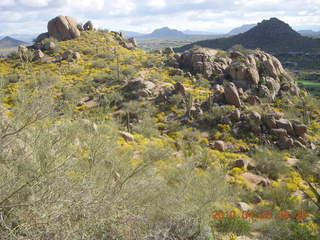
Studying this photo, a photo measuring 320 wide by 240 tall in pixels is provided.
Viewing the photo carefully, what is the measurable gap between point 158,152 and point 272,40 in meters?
134

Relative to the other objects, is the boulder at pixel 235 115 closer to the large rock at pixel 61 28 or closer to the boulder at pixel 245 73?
the boulder at pixel 245 73

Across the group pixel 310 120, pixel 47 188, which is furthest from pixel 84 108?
pixel 310 120

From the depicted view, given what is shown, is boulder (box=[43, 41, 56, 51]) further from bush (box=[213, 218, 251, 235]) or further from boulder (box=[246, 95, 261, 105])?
bush (box=[213, 218, 251, 235])

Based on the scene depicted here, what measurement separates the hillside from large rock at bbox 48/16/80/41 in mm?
6061

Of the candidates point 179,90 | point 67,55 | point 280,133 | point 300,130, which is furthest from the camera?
point 67,55

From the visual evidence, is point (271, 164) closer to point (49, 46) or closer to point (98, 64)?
point (98, 64)

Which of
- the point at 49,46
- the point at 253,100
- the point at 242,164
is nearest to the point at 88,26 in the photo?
the point at 49,46

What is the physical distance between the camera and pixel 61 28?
4669 cm

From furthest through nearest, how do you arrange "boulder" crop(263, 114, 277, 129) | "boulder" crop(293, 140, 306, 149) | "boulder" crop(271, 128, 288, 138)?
1. "boulder" crop(263, 114, 277, 129)
2. "boulder" crop(271, 128, 288, 138)
3. "boulder" crop(293, 140, 306, 149)

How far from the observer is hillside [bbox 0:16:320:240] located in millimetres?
4809

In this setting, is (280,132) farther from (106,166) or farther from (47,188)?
(47,188)

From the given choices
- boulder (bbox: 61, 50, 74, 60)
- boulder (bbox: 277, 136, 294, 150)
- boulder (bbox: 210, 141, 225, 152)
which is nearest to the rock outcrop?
boulder (bbox: 277, 136, 294, 150)

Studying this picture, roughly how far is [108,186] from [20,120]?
8.17 feet

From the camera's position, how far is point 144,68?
3734cm
